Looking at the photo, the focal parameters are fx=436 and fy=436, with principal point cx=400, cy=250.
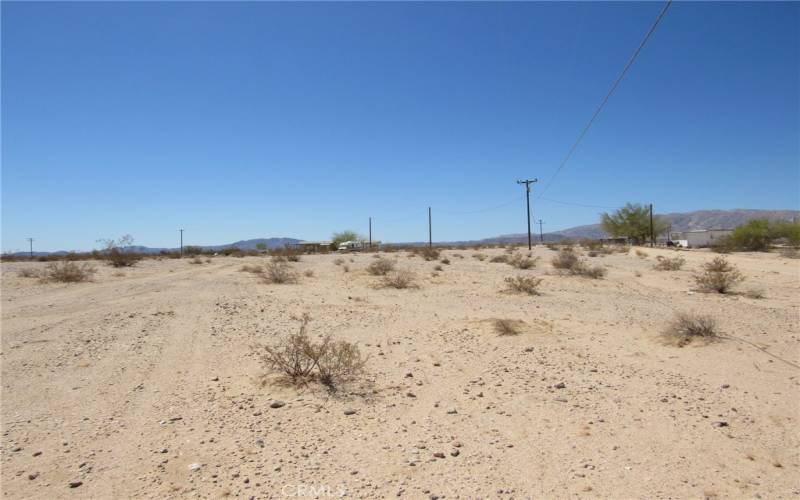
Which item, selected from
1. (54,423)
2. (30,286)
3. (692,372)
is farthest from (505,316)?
(30,286)

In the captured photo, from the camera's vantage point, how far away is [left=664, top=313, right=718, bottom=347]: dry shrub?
269 inches

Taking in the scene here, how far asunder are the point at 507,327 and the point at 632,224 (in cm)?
7594

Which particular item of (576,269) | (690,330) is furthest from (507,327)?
(576,269)

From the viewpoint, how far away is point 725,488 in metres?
3.07

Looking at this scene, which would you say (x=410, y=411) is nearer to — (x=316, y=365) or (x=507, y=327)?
(x=316, y=365)

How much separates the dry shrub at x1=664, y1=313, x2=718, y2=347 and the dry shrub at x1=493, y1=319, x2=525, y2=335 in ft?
7.69

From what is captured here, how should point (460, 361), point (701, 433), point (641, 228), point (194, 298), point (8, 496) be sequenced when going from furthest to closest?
point (641, 228)
point (194, 298)
point (460, 361)
point (701, 433)
point (8, 496)

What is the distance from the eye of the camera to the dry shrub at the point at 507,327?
7547 millimetres

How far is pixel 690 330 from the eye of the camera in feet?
22.9

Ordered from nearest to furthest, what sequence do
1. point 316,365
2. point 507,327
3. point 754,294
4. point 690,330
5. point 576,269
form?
1. point 316,365
2. point 690,330
3. point 507,327
4. point 754,294
5. point 576,269

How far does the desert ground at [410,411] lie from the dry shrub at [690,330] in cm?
27

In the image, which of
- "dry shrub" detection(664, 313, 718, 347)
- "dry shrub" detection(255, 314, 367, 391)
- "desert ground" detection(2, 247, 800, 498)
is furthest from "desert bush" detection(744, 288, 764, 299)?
"dry shrub" detection(255, 314, 367, 391)

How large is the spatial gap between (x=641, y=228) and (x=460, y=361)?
77635 mm

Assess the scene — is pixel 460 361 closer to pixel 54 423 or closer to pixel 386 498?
pixel 386 498
